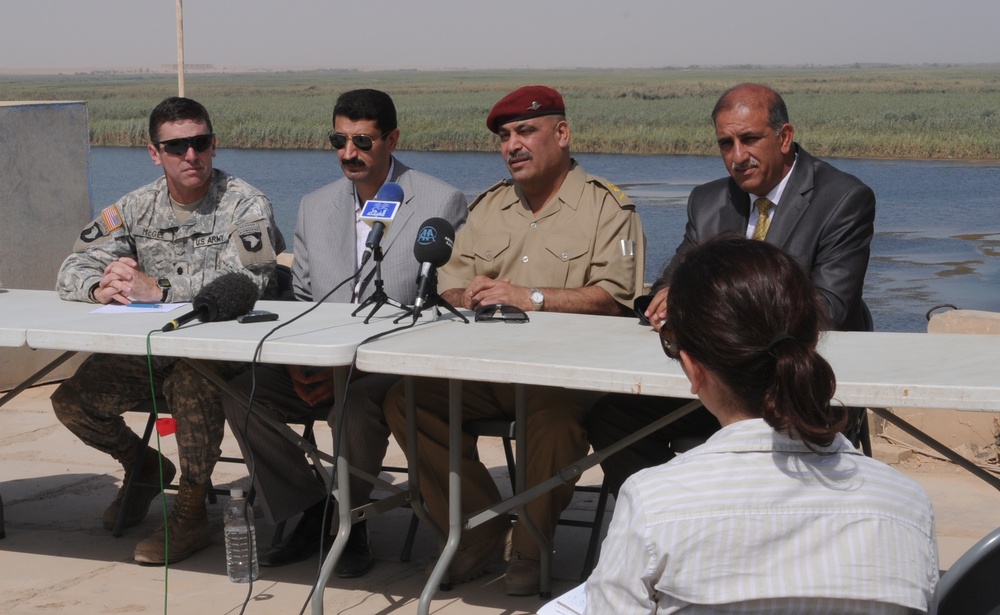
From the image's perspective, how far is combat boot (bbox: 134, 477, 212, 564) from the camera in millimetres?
4059

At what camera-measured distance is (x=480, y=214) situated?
444cm

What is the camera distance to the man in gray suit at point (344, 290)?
3.94 meters

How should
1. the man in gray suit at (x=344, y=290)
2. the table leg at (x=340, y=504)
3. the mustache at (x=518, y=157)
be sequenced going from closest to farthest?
the table leg at (x=340, y=504)
the man in gray suit at (x=344, y=290)
the mustache at (x=518, y=157)

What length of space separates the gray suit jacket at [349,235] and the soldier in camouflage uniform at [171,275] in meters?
0.14

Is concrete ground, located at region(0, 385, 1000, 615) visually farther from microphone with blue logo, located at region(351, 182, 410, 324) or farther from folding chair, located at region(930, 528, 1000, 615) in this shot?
folding chair, located at region(930, 528, 1000, 615)

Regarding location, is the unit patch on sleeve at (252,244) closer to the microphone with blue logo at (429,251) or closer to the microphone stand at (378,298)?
the microphone stand at (378,298)

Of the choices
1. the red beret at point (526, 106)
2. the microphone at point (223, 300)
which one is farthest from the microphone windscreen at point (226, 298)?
the red beret at point (526, 106)

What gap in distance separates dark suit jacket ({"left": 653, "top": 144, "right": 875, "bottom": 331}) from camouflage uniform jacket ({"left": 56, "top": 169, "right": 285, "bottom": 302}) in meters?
1.59

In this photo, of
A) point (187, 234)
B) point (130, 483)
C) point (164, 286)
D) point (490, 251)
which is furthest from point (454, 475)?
point (187, 234)

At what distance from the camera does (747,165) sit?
3975mm

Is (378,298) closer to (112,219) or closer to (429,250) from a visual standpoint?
(429,250)

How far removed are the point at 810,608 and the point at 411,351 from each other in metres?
1.63

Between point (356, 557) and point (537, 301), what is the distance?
1.03 m

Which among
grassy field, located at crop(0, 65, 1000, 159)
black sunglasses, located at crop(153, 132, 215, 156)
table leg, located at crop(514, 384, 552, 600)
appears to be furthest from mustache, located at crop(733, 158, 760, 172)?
grassy field, located at crop(0, 65, 1000, 159)
